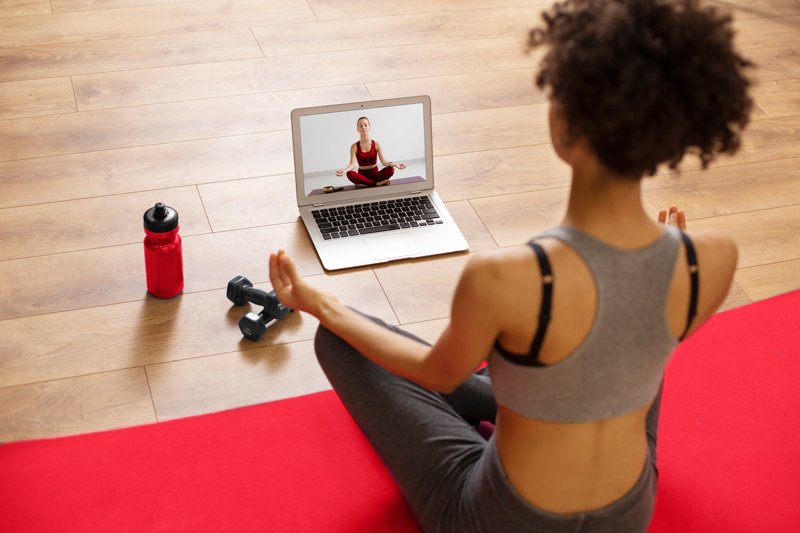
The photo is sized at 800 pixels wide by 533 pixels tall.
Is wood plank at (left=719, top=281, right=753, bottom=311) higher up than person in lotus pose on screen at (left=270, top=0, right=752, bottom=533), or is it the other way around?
person in lotus pose on screen at (left=270, top=0, right=752, bottom=533)

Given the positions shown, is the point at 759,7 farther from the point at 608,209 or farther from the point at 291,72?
the point at 608,209

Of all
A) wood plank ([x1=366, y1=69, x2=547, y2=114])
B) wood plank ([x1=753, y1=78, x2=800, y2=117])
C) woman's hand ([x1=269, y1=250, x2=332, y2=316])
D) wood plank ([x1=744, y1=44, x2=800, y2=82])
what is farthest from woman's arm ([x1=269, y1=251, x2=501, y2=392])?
wood plank ([x1=744, y1=44, x2=800, y2=82])

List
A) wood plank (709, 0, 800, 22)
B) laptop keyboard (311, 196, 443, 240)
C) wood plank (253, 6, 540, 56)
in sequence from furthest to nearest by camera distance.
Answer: wood plank (709, 0, 800, 22), wood plank (253, 6, 540, 56), laptop keyboard (311, 196, 443, 240)

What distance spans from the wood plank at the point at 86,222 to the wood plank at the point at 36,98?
16.2 inches

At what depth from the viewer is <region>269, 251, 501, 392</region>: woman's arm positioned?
104 cm

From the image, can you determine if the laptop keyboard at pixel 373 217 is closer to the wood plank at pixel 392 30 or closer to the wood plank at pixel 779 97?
the wood plank at pixel 392 30

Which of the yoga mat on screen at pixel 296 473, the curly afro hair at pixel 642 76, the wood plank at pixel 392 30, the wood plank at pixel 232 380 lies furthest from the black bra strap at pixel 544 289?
the wood plank at pixel 392 30

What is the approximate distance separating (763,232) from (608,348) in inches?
51.0

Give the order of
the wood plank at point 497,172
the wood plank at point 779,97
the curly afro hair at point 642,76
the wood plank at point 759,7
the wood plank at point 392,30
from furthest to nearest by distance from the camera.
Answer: the wood plank at point 759,7
the wood plank at point 392,30
the wood plank at point 779,97
the wood plank at point 497,172
the curly afro hair at point 642,76

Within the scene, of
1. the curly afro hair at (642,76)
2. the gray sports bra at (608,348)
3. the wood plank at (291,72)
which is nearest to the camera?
the curly afro hair at (642,76)

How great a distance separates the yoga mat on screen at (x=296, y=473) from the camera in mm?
1480

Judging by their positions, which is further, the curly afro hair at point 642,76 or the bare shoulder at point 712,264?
the bare shoulder at point 712,264

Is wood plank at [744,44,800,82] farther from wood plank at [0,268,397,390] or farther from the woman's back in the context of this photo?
the woman's back

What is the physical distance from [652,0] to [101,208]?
1471mm
